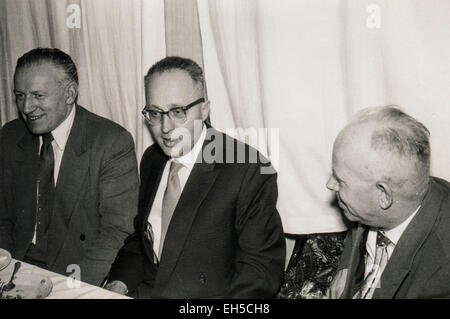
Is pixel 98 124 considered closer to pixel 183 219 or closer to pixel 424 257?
pixel 183 219

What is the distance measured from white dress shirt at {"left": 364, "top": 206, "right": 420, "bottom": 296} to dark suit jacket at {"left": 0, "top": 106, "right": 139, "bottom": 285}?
0.97m

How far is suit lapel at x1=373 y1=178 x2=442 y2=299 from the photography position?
1340 millimetres

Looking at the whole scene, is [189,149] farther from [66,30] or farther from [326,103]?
[66,30]

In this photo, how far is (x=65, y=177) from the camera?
202cm

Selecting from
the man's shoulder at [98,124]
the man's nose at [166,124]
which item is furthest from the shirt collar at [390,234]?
the man's shoulder at [98,124]

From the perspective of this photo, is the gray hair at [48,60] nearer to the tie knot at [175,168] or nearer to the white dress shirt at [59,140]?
the white dress shirt at [59,140]

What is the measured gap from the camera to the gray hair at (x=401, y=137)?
1.30 meters

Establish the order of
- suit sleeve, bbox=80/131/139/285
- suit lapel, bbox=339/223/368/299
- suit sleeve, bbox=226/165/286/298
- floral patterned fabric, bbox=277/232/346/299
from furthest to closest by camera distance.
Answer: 1. suit sleeve, bbox=80/131/139/285
2. floral patterned fabric, bbox=277/232/346/299
3. suit sleeve, bbox=226/165/286/298
4. suit lapel, bbox=339/223/368/299

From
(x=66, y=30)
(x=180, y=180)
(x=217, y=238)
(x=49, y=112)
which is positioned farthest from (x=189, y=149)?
(x=66, y=30)

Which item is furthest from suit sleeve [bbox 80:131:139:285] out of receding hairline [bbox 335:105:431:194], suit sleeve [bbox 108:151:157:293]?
receding hairline [bbox 335:105:431:194]

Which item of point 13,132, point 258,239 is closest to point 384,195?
point 258,239

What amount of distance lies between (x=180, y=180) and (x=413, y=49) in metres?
0.97

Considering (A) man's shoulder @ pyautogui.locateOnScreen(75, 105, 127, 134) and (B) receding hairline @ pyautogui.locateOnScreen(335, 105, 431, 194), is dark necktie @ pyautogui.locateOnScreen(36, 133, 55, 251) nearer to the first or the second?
(A) man's shoulder @ pyautogui.locateOnScreen(75, 105, 127, 134)

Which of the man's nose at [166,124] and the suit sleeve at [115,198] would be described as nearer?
the man's nose at [166,124]
